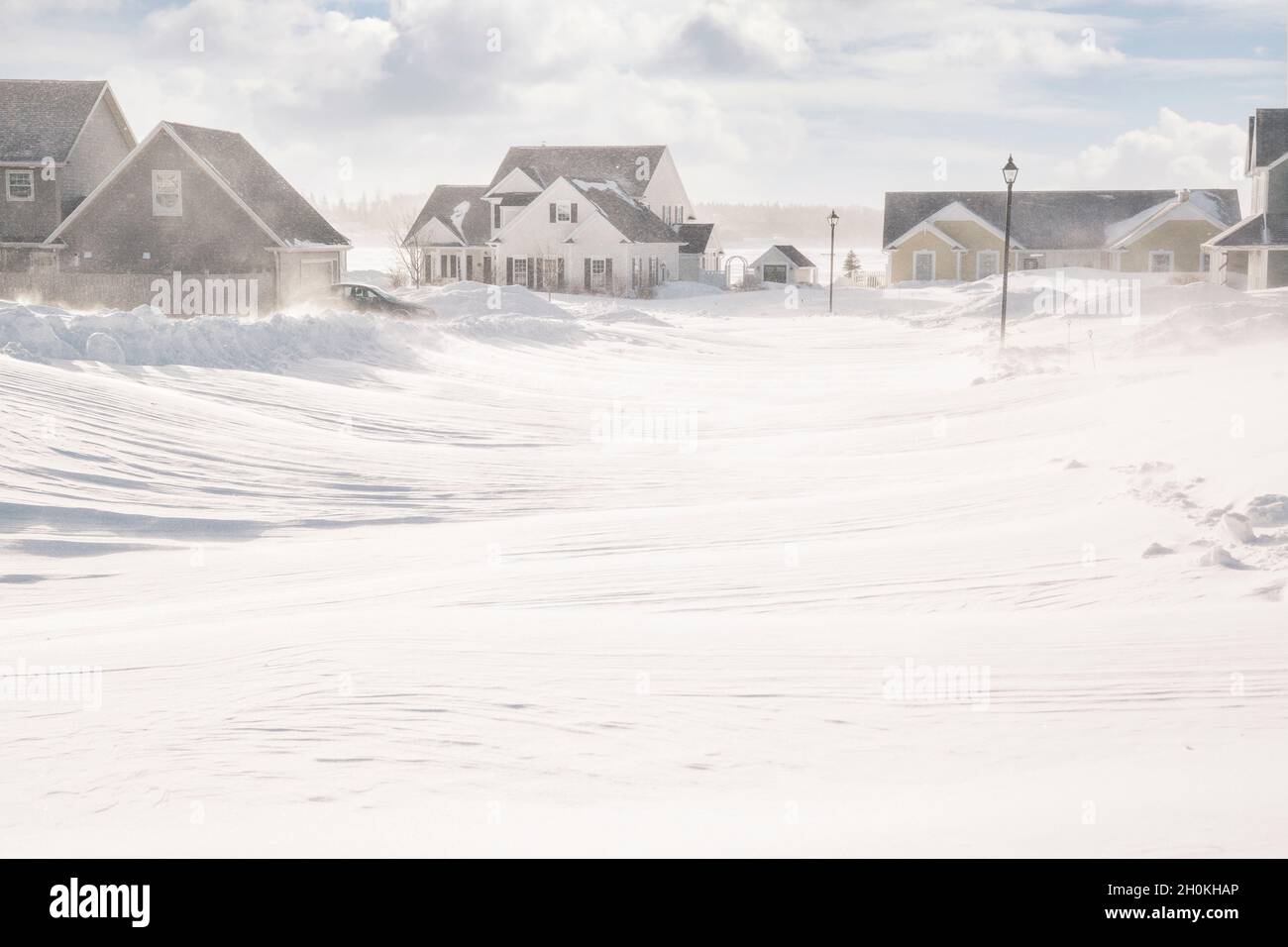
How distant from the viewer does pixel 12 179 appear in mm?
35188

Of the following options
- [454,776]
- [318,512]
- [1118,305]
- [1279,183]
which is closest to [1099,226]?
[1279,183]

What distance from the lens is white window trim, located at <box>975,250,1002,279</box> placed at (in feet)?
200

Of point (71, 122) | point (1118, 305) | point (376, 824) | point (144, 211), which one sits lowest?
point (376, 824)

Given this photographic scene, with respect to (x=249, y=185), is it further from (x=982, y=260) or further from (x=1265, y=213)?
(x=982, y=260)

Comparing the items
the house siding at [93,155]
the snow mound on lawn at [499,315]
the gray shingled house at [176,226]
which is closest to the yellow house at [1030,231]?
the snow mound on lawn at [499,315]

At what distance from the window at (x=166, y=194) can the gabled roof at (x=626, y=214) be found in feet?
83.8

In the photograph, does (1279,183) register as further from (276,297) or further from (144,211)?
(144,211)

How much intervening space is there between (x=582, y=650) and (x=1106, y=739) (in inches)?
108

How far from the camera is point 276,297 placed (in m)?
32.9

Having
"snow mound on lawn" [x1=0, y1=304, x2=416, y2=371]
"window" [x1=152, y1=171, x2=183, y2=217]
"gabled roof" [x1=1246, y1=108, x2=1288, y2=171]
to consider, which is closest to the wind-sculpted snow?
"snow mound on lawn" [x1=0, y1=304, x2=416, y2=371]

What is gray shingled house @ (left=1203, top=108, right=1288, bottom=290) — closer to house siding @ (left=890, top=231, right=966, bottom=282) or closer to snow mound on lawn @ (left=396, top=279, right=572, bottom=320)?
house siding @ (left=890, top=231, right=966, bottom=282)

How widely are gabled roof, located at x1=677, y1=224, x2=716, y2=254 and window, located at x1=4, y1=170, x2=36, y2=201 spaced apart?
35054 millimetres

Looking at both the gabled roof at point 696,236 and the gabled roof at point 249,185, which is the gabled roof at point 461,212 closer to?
the gabled roof at point 696,236

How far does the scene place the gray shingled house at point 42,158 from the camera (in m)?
34.9
